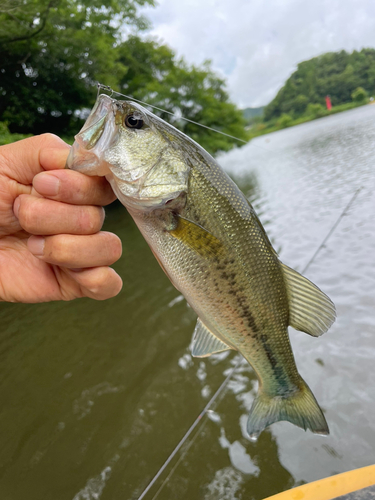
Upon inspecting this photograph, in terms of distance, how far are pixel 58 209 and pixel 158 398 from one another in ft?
9.64

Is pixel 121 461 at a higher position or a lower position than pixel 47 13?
lower

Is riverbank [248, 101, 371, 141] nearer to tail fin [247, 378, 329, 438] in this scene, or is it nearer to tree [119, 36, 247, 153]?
tree [119, 36, 247, 153]

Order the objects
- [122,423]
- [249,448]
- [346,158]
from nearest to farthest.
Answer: [249,448], [122,423], [346,158]

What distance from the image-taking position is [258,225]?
5.69 feet

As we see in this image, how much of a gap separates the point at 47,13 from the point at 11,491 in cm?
1818

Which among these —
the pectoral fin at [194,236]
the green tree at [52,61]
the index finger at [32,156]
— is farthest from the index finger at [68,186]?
the green tree at [52,61]

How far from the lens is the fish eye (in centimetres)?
159

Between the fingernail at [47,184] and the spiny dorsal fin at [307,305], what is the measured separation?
4.14ft

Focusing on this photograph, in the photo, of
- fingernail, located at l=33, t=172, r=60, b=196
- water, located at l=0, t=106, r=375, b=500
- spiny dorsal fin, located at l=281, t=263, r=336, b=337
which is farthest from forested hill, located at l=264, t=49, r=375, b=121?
fingernail, located at l=33, t=172, r=60, b=196

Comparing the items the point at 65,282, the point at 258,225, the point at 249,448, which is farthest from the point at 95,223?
the point at 249,448

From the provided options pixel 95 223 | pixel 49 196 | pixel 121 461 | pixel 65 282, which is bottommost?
pixel 121 461

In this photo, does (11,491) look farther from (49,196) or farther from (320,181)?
(320,181)

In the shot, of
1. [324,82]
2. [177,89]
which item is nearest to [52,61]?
[177,89]

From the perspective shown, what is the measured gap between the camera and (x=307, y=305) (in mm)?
1876
